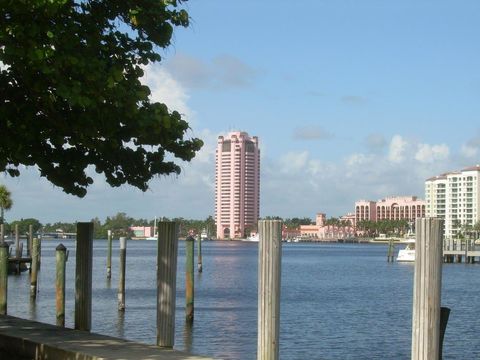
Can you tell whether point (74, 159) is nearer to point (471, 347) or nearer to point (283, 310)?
point (471, 347)

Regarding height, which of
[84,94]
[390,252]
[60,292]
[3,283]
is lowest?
[390,252]

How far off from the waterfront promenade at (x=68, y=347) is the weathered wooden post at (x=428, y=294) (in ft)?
12.8

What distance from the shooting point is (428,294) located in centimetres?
1102

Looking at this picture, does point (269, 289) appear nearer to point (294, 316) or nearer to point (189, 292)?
point (189, 292)

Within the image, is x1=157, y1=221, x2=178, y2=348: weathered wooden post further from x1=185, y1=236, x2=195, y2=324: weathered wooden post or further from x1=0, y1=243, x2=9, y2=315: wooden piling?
x1=185, y1=236, x2=195, y2=324: weathered wooden post

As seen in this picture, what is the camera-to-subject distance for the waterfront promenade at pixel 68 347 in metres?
13.7

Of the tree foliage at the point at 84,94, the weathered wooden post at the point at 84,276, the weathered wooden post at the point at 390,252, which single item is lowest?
the weathered wooden post at the point at 390,252

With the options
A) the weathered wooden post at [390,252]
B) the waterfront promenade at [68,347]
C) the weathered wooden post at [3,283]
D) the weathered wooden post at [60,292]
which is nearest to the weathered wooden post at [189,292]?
the weathered wooden post at [60,292]

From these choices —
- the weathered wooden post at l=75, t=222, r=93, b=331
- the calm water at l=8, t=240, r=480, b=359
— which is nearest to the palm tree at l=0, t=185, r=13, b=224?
the calm water at l=8, t=240, r=480, b=359

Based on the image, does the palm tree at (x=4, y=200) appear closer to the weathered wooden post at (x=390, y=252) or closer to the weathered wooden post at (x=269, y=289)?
the weathered wooden post at (x=390, y=252)

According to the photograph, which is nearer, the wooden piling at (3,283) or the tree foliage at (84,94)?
the tree foliage at (84,94)

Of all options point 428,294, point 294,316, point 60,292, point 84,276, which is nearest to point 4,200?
point 294,316

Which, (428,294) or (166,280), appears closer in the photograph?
(428,294)

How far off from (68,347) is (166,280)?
1998mm
